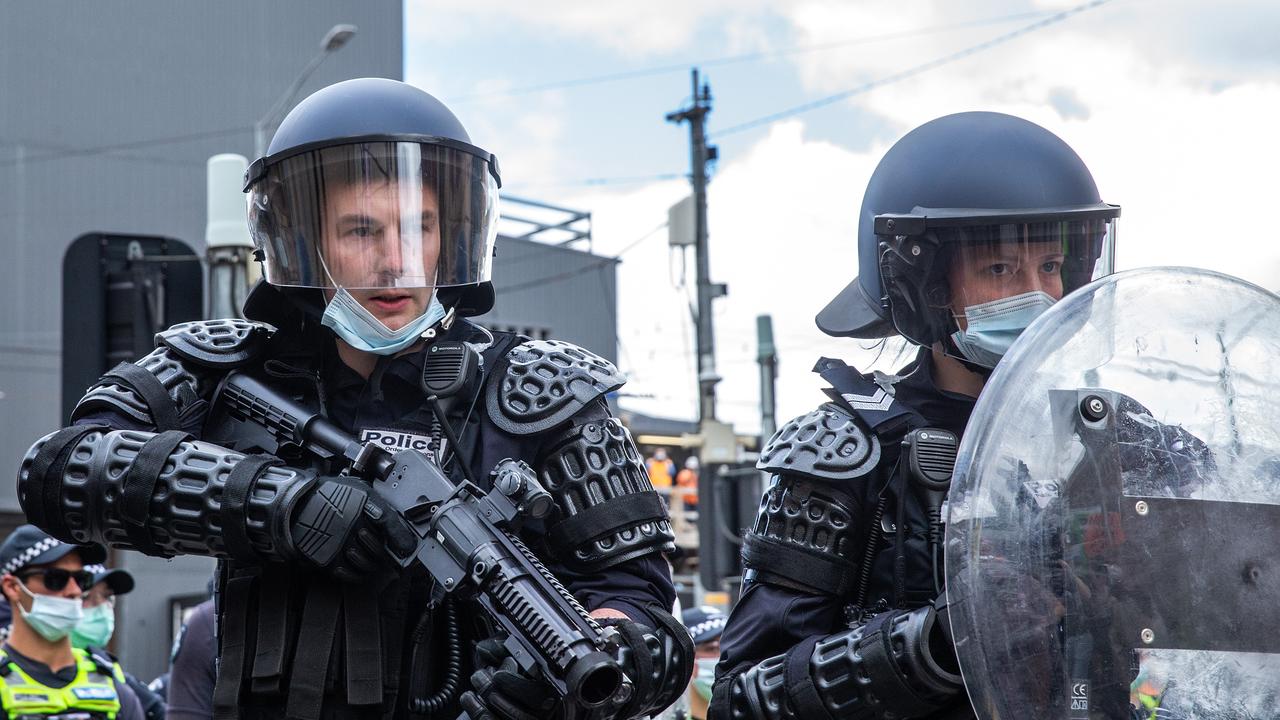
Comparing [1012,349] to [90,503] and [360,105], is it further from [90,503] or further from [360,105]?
[90,503]

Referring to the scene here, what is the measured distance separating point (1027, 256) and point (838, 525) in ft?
A: 2.09

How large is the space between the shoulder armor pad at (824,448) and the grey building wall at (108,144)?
562 inches

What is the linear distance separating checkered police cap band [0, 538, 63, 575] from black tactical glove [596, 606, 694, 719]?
3.99m

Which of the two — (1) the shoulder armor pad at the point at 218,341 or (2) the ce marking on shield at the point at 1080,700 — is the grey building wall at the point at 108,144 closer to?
(1) the shoulder armor pad at the point at 218,341

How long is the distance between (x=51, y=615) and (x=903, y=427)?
13.3 ft

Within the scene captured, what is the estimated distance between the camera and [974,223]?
2889mm

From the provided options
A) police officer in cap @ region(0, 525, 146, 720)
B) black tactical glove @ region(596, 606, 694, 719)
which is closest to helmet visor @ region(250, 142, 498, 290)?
black tactical glove @ region(596, 606, 694, 719)

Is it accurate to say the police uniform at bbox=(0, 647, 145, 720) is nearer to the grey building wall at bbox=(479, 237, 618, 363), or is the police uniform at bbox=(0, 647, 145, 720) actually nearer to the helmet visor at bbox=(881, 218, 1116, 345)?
the helmet visor at bbox=(881, 218, 1116, 345)

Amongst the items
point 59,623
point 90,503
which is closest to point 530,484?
point 90,503

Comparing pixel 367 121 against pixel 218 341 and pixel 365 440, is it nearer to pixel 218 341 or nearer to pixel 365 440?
pixel 218 341

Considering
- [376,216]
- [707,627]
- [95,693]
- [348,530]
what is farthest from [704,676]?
[348,530]

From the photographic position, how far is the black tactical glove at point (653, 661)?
8.09 ft

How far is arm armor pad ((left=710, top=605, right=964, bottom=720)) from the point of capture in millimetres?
2523

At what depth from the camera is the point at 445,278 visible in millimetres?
2969
